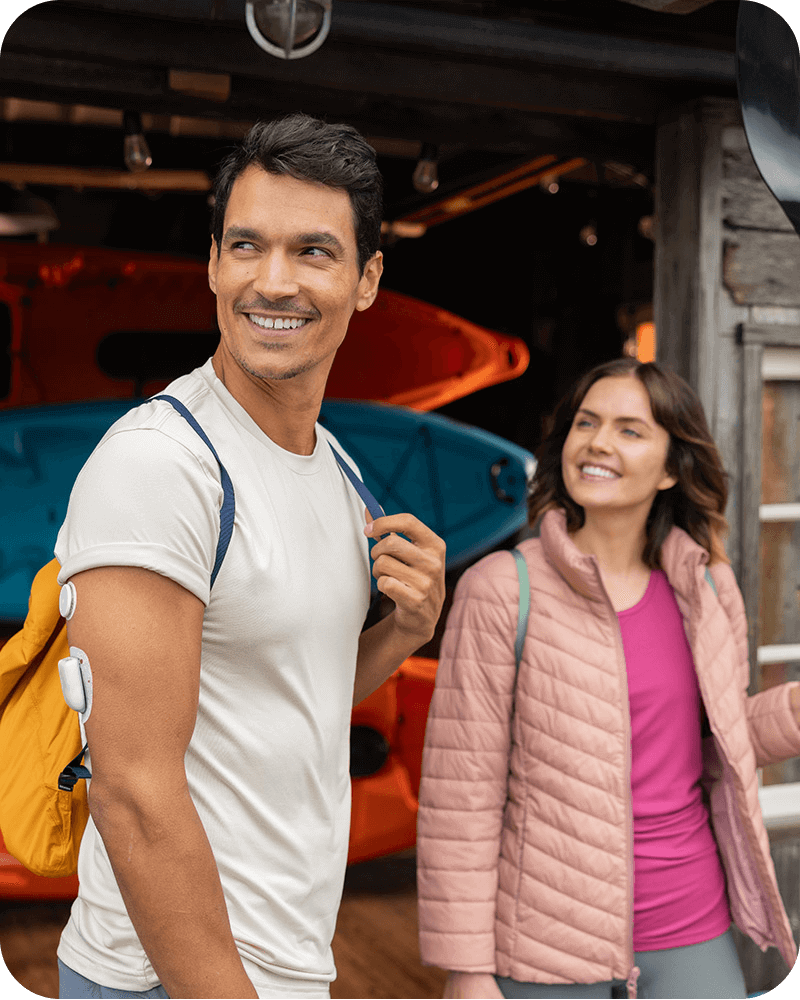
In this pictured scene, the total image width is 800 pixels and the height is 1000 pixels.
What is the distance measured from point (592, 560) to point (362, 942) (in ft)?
7.14

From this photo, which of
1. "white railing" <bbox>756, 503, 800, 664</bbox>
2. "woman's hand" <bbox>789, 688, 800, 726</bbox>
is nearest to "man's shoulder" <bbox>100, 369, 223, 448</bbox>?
"woman's hand" <bbox>789, 688, 800, 726</bbox>

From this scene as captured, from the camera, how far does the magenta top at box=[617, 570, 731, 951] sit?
1.73 meters

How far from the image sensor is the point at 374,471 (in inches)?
144

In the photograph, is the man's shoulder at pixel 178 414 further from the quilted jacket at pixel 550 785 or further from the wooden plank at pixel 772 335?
the wooden plank at pixel 772 335

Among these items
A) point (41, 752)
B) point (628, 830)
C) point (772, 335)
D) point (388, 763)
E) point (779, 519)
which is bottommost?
point (388, 763)

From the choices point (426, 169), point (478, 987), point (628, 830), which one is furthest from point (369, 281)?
point (426, 169)

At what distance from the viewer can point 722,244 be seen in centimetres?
256

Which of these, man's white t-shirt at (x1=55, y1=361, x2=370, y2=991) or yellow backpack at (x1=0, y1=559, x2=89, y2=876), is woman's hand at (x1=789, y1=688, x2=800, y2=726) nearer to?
man's white t-shirt at (x1=55, y1=361, x2=370, y2=991)

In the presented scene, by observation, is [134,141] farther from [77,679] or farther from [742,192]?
[77,679]

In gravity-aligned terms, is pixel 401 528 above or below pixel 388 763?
above

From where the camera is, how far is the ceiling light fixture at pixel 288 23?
1.80 meters

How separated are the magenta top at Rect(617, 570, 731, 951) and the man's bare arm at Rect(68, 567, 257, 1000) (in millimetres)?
976

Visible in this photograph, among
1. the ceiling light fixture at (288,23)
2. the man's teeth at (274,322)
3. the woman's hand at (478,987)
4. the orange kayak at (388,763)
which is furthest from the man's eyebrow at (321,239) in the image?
the orange kayak at (388,763)

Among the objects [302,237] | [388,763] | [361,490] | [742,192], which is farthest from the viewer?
[388,763]
